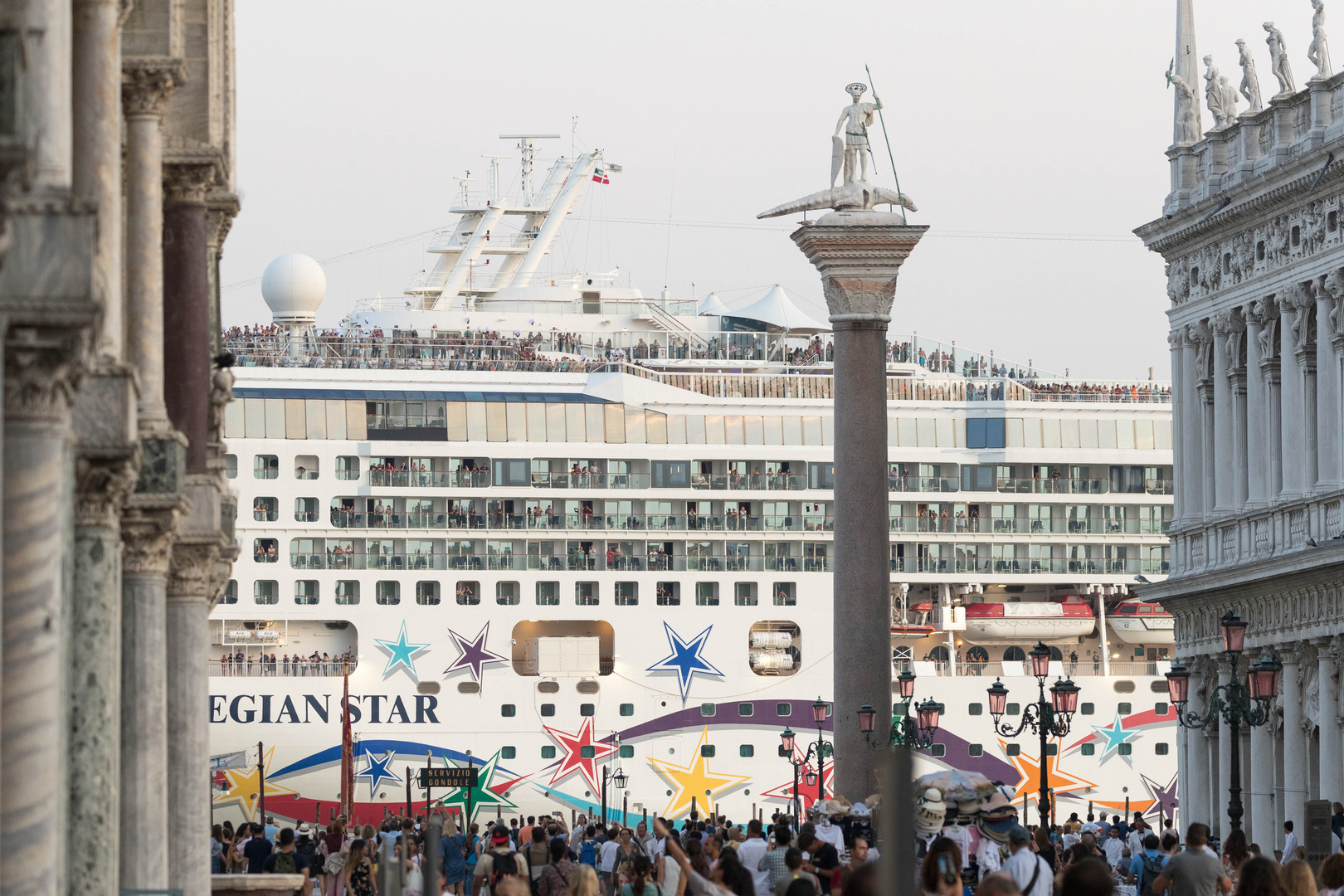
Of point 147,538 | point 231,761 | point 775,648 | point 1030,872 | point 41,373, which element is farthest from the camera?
point 775,648

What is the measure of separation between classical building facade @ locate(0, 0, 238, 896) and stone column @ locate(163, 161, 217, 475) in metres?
0.02

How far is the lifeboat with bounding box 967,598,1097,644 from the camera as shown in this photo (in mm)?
67312

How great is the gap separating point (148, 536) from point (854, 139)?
20.2m

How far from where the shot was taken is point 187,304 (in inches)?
656

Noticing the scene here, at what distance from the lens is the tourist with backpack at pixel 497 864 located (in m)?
17.7

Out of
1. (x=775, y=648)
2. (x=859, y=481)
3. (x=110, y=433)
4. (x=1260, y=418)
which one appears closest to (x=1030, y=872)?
(x=110, y=433)

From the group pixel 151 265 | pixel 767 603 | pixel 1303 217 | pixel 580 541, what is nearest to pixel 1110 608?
pixel 767 603

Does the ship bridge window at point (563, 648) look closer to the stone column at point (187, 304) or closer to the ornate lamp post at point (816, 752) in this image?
the ornate lamp post at point (816, 752)

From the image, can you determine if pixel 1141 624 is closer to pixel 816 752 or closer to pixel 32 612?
pixel 816 752

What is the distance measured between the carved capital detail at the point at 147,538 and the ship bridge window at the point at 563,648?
49.9m

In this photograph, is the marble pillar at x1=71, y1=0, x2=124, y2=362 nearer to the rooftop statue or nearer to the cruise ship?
the rooftop statue

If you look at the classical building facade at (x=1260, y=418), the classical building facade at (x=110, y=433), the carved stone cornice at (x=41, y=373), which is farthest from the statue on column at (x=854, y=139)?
the carved stone cornice at (x=41, y=373)

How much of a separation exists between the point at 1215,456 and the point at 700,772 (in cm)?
2563

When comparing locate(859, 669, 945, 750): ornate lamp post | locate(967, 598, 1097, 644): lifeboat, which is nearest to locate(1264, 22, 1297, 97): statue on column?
locate(859, 669, 945, 750): ornate lamp post
